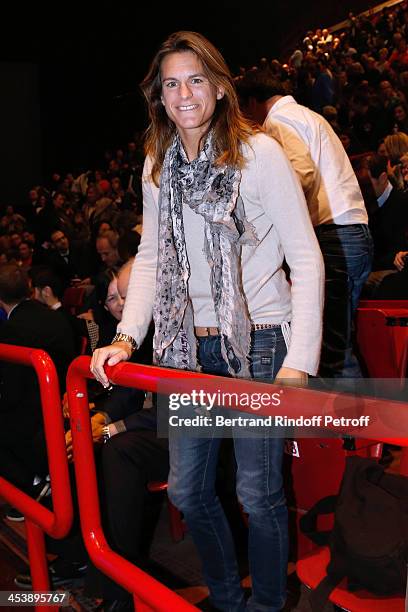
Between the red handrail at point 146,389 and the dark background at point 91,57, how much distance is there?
12774 millimetres

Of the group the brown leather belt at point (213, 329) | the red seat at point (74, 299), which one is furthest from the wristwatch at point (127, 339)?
the red seat at point (74, 299)

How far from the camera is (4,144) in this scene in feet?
49.3

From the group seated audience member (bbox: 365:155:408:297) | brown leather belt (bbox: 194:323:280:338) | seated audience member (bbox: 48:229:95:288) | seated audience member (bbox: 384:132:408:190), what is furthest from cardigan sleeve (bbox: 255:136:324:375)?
seated audience member (bbox: 48:229:95:288)

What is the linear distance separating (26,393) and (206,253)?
182 cm

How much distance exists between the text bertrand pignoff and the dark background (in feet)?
43.2

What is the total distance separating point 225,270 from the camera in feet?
5.47

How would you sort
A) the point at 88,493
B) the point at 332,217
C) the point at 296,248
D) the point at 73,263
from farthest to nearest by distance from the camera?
the point at 73,263
the point at 332,217
the point at 88,493
the point at 296,248

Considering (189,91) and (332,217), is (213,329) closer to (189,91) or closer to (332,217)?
(189,91)

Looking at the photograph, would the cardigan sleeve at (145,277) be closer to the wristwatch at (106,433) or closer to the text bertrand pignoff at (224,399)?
the text bertrand pignoff at (224,399)

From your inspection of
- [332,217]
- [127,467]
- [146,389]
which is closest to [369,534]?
[146,389]

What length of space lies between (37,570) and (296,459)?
1013 millimetres

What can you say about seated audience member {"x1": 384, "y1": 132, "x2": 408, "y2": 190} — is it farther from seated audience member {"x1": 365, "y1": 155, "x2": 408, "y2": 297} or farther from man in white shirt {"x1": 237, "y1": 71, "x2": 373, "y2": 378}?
man in white shirt {"x1": 237, "y1": 71, "x2": 373, "y2": 378}

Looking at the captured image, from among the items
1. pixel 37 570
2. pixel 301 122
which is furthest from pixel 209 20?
pixel 37 570

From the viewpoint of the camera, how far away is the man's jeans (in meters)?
2.60
